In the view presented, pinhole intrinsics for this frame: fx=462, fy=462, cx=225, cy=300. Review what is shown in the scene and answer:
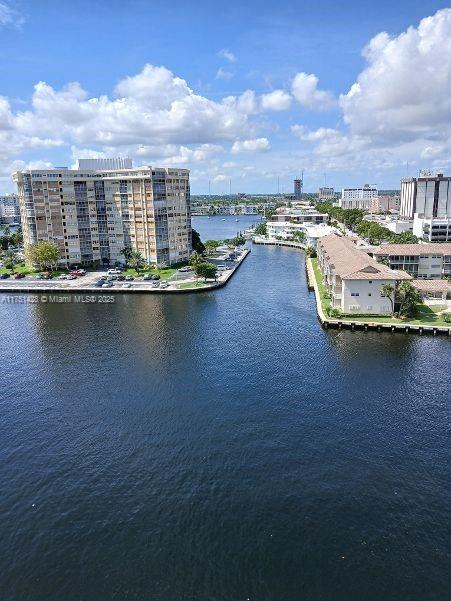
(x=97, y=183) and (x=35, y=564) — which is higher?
(x=97, y=183)

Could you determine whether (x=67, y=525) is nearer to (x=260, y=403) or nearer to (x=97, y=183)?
(x=260, y=403)

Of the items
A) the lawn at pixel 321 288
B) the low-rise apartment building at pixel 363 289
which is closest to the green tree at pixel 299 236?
the lawn at pixel 321 288

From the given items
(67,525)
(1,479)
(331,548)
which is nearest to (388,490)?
(331,548)

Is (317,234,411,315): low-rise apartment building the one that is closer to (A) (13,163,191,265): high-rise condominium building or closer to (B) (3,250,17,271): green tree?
(A) (13,163,191,265): high-rise condominium building

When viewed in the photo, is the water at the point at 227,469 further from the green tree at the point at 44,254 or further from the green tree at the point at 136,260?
the green tree at the point at 136,260

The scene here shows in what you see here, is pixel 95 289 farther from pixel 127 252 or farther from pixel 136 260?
pixel 127 252

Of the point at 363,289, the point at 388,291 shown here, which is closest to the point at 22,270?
the point at 363,289

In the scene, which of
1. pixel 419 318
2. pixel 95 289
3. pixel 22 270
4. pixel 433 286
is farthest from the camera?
pixel 22 270
